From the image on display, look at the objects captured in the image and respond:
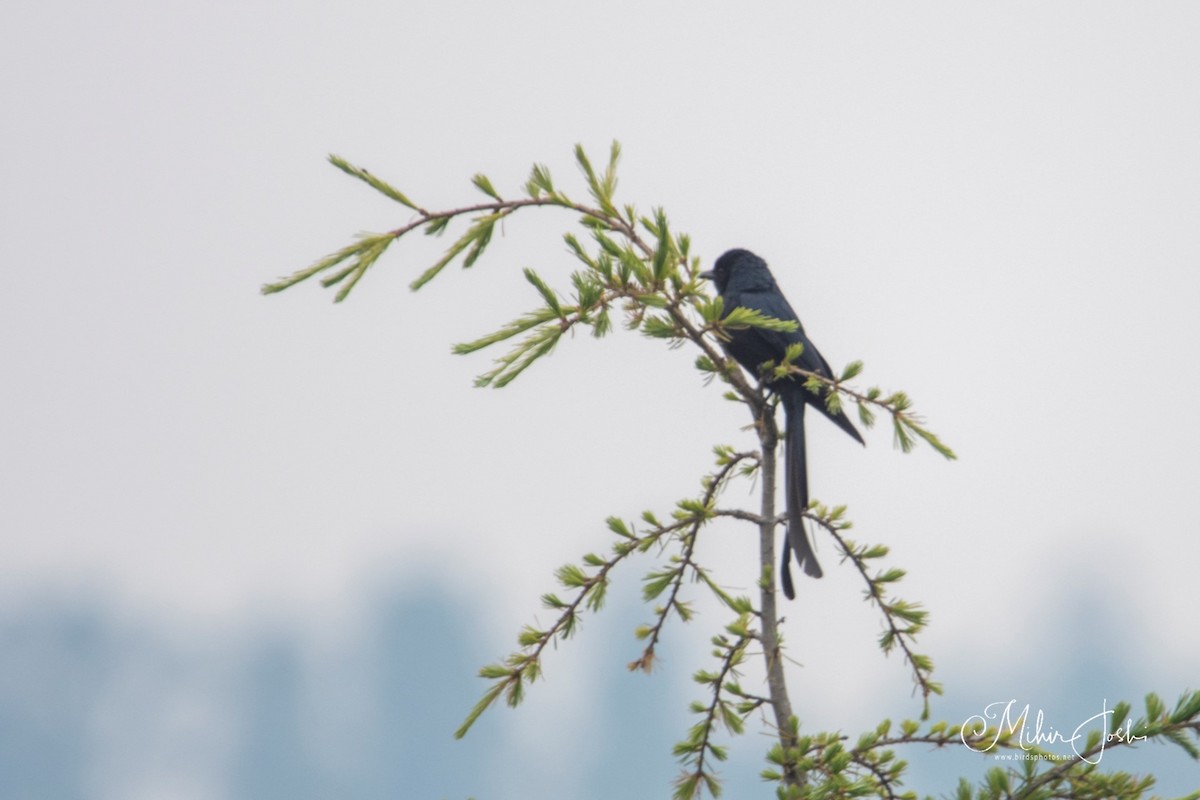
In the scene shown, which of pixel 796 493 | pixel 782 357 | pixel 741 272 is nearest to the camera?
pixel 796 493

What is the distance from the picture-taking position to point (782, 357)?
4.76 m

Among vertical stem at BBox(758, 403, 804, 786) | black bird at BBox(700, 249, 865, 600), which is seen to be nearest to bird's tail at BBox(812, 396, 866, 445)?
black bird at BBox(700, 249, 865, 600)

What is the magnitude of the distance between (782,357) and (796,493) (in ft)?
2.98

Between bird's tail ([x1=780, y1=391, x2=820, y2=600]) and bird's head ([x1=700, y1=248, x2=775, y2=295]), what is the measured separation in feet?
4.80

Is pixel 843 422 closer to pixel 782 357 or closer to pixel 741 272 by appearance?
pixel 782 357

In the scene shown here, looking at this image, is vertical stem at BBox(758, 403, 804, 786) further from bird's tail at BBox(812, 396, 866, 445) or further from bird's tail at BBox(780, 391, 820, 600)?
bird's tail at BBox(812, 396, 866, 445)

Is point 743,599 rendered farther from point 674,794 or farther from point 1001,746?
point 1001,746

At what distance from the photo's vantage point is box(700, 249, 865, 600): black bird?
3.74 m

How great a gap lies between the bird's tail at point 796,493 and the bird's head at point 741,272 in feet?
4.80

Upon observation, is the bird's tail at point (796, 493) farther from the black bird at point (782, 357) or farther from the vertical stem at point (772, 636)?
the vertical stem at point (772, 636)

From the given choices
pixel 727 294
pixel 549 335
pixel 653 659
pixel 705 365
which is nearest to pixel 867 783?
pixel 653 659

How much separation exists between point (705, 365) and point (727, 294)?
268 cm

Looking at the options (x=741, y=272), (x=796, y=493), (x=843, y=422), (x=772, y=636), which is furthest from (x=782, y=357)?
(x=772, y=636)

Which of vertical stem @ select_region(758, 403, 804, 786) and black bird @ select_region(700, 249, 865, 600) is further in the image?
black bird @ select_region(700, 249, 865, 600)
